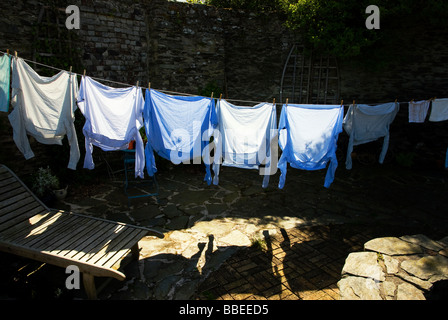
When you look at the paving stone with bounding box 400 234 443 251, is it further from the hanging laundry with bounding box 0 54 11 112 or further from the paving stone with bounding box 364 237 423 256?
the hanging laundry with bounding box 0 54 11 112

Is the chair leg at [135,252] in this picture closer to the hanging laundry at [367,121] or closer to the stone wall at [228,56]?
the hanging laundry at [367,121]

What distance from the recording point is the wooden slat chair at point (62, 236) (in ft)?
11.8

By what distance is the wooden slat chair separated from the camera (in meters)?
3.58

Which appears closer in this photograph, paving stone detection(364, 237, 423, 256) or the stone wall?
paving stone detection(364, 237, 423, 256)

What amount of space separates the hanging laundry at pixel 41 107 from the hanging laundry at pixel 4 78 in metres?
0.11

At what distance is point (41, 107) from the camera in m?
4.59

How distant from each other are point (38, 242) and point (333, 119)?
481 centimetres

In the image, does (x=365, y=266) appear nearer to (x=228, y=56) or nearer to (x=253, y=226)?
(x=253, y=226)

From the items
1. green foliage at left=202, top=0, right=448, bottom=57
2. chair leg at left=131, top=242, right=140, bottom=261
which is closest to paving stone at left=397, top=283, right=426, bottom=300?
chair leg at left=131, top=242, right=140, bottom=261

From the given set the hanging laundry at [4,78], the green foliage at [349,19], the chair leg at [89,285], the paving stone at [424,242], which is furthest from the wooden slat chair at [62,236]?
the green foliage at [349,19]

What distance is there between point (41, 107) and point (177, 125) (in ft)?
6.76

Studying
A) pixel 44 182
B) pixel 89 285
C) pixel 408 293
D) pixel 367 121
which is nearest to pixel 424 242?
pixel 408 293

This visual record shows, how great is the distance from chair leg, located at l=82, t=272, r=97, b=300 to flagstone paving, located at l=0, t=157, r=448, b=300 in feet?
0.68
